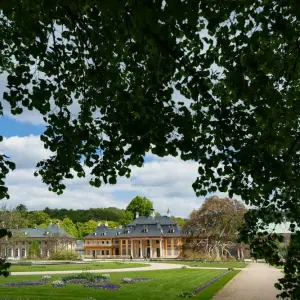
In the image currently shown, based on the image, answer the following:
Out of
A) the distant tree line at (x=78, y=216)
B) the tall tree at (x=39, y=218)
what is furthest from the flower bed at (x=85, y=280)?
the tall tree at (x=39, y=218)

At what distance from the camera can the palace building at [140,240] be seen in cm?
6856

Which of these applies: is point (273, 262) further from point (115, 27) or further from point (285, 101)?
point (115, 27)

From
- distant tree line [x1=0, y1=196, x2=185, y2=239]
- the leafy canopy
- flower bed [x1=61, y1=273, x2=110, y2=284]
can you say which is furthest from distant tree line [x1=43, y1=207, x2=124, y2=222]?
the leafy canopy

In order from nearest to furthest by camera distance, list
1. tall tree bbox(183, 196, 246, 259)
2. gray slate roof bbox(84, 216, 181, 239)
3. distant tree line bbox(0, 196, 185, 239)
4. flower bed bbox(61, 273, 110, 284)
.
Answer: flower bed bbox(61, 273, 110, 284), distant tree line bbox(0, 196, 185, 239), tall tree bbox(183, 196, 246, 259), gray slate roof bbox(84, 216, 181, 239)

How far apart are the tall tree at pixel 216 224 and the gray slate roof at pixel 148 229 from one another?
15.9 metres

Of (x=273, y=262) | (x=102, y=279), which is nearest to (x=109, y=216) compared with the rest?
(x=102, y=279)

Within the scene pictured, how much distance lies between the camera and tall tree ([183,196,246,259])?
49.9 m

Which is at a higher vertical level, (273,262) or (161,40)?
(161,40)

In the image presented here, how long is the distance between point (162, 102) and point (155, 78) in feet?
0.96

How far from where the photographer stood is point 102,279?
73.9 feet

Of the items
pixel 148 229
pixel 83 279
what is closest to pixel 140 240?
pixel 148 229

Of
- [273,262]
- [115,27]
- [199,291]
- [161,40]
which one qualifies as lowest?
[199,291]

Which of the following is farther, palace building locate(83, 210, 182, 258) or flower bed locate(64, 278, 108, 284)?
palace building locate(83, 210, 182, 258)

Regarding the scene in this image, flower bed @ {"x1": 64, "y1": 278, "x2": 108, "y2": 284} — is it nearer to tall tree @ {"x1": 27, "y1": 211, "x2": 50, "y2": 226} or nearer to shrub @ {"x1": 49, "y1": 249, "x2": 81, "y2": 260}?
shrub @ {"x1": 49, "y1": 249, "x2": 81, "y2": 260}
